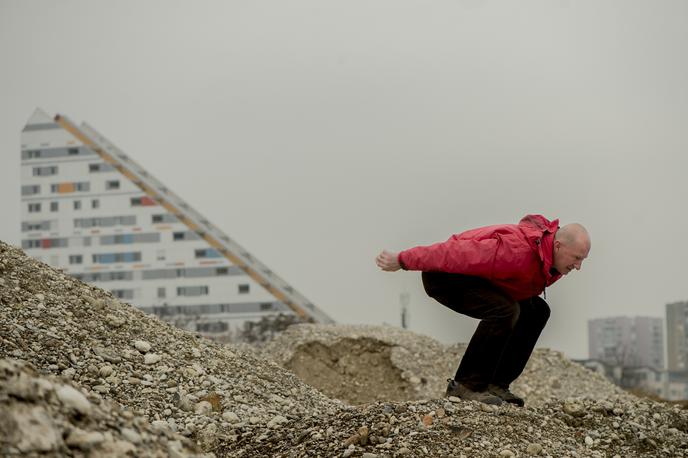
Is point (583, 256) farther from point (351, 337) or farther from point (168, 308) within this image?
point (168, 308)

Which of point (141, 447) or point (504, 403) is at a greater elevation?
point (141, 447)

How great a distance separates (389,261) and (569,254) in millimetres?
1024

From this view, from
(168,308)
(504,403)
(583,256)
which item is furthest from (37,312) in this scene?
(168,308)

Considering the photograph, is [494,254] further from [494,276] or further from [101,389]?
[101,389]

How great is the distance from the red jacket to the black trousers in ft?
0.37

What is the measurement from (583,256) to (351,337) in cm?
660

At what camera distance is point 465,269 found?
507 cm

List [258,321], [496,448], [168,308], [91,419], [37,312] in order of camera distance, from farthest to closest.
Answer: [168,308] < [258,321] < [37,312] < [496,448] < [91,419]

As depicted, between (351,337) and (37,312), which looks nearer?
(37,312)

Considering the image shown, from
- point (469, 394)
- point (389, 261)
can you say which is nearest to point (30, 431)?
point (389, 261)

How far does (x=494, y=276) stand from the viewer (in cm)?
514

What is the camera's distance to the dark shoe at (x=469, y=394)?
206 inches

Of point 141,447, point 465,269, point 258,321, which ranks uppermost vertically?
point 465,269

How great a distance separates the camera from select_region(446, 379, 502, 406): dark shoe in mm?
5223
